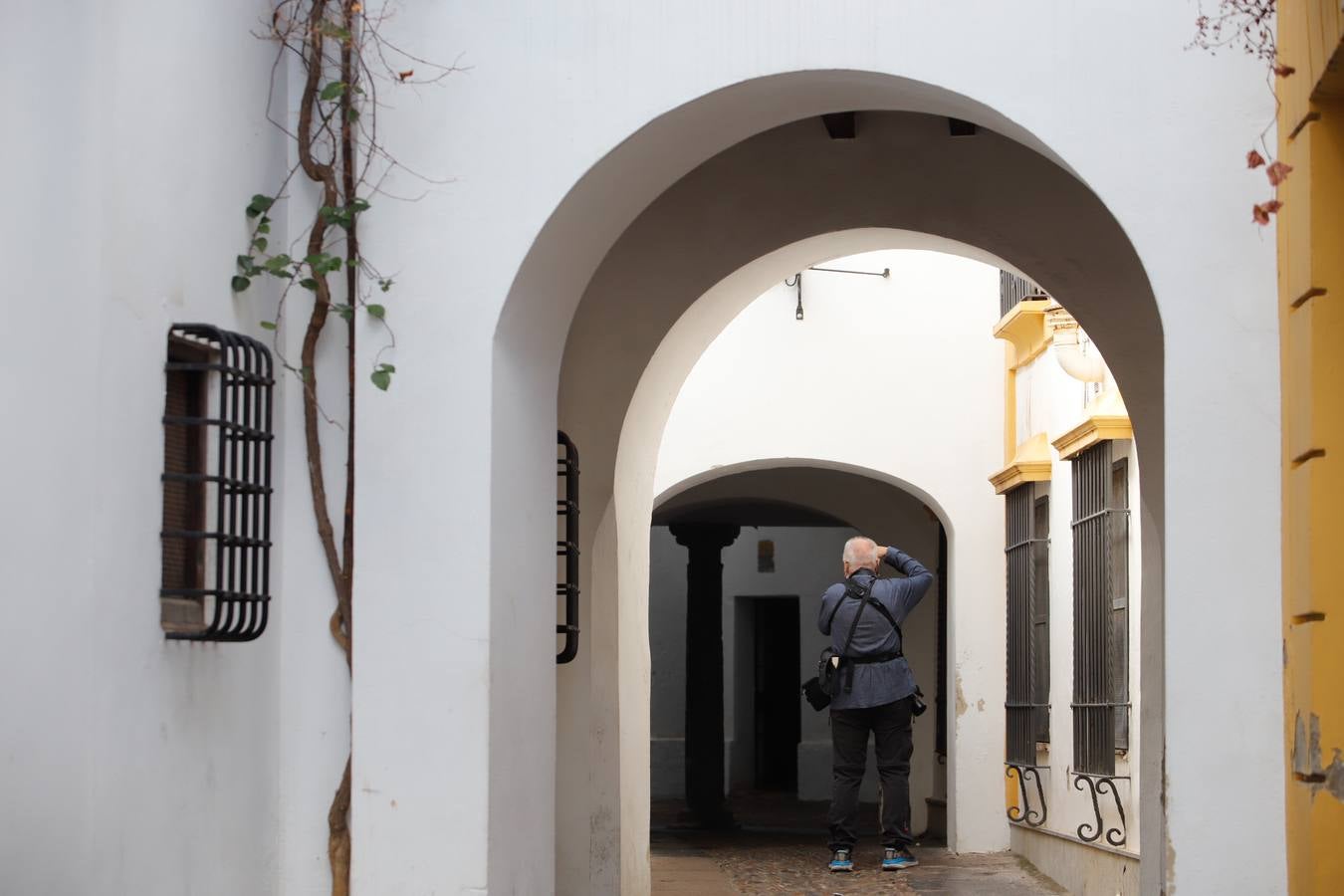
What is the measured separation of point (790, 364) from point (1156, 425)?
234 inches

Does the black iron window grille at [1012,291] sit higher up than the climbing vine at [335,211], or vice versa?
the black iron window grille at [1012,291]

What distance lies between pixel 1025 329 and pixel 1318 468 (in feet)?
24.9

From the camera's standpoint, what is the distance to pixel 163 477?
4.74 meters

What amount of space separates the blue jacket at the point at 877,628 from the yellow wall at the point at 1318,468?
532 cm

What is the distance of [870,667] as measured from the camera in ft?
33.6

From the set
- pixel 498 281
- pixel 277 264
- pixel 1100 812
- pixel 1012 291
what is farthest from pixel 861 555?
pixel 277 264

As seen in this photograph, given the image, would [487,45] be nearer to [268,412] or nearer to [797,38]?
[797,38]

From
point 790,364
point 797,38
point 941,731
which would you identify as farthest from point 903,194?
point 941,731

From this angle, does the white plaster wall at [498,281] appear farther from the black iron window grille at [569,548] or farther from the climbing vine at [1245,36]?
the black iron window grille at [569,548]

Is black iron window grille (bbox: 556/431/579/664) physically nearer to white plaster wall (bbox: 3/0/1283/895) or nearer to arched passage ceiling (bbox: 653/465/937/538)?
white plaster wall (bbox: 3/0/1283/895)

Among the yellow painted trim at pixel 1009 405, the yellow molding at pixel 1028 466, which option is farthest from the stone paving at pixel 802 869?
the yellow painted trim at pixel 1009 405

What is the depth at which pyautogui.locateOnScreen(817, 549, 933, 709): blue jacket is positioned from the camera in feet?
32.9

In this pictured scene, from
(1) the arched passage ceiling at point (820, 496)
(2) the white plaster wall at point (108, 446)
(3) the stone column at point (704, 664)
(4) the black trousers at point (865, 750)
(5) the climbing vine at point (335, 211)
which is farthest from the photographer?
(3) the stone column at point (704, 664)

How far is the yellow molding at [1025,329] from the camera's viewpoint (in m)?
11.5
